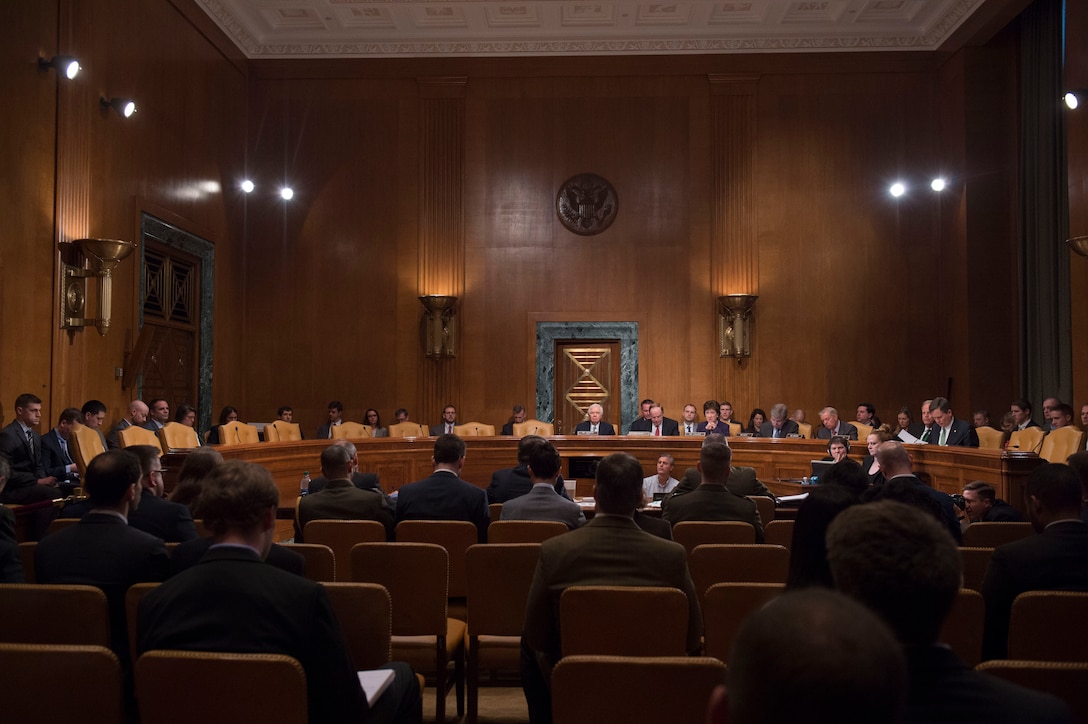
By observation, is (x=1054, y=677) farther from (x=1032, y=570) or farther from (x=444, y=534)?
(x=444, y=534)

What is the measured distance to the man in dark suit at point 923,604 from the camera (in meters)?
1.34

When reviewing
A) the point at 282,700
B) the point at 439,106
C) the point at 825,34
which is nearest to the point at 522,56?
the point at 439,106

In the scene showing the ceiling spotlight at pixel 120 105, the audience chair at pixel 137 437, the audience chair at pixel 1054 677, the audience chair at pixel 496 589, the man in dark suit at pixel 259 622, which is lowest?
the audience chair at pixel 496 589

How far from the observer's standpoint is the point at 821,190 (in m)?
13.0

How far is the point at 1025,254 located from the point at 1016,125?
177 cm

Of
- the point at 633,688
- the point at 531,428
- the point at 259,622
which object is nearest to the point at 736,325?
the point at 531,428

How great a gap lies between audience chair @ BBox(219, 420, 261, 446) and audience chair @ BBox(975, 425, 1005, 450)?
846 cm

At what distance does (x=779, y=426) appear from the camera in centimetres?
1095

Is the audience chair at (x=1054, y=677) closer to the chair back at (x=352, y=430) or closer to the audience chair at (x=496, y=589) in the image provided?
the audience chair at (x=496, y=589)

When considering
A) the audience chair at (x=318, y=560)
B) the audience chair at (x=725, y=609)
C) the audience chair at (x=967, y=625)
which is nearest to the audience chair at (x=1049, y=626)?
the audience chair at (x=967, y=625)

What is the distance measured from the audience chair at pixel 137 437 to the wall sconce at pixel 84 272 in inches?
56.4

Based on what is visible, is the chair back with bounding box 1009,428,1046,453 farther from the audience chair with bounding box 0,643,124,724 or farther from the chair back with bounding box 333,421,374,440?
the audience chair with bounding box 0,643,124,724

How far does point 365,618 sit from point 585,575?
0.72m

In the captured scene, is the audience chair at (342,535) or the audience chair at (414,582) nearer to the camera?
the audience chair at (414,582)
